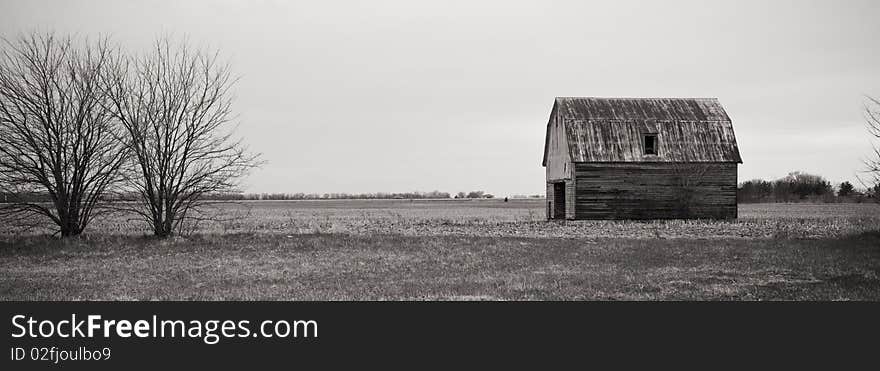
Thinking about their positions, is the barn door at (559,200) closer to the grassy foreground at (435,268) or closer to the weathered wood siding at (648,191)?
the weathered wood siding at (648,191)

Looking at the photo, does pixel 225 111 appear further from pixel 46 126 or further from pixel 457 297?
pixel 457 297

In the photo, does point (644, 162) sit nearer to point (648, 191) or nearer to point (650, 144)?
point (648, 191)

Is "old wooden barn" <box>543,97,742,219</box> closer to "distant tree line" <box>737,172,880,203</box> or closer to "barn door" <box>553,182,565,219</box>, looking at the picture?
"barn door" <box>553,182,565,219</box>

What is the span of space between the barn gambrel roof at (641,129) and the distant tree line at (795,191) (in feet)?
185

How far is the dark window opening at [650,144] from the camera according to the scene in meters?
41.6

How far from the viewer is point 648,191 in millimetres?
40688

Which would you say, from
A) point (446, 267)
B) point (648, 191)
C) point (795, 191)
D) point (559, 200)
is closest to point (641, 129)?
point (648, 191)

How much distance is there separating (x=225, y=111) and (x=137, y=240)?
233 inches

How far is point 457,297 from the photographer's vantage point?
40.0 ft

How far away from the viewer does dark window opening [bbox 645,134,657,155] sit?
4162cm

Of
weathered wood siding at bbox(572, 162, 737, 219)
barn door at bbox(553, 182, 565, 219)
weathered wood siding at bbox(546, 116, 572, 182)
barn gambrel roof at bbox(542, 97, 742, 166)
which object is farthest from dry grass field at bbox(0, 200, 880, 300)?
barn door at bbox(553, 182, 565, 219)

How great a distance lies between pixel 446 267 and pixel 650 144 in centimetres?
2817

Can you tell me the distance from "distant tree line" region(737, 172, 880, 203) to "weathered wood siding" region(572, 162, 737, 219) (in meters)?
58.2

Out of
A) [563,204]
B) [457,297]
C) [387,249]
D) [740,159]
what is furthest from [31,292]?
[740,159]
